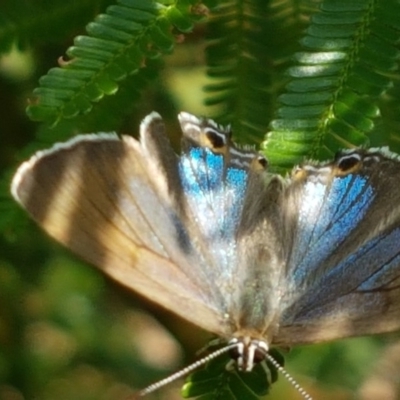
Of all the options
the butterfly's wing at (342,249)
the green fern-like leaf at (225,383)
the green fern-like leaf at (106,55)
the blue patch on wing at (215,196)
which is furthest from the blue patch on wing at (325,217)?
the green fern-like leaf at (106,55)

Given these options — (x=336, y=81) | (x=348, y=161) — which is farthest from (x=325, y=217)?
(x=336, y=81)

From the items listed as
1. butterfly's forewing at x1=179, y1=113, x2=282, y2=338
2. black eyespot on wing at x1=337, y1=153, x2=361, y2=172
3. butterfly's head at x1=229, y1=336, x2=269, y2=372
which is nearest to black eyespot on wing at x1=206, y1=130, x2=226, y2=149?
butterfly's forewing at x1=179, y1=113, x2=282, y2=338

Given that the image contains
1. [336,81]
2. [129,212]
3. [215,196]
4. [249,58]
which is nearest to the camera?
[336,81]

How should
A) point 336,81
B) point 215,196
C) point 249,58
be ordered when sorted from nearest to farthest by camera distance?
1. point 336,81
2. point 215,196
3. point 249,58

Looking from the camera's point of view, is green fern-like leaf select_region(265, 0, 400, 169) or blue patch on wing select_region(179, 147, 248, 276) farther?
blue patch on wing select_region(179, 147, 248, 276)

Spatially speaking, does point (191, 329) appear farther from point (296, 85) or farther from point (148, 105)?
point (296, 85)

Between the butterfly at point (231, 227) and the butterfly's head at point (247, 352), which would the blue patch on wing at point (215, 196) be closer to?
the butterfly at point (231, 227)

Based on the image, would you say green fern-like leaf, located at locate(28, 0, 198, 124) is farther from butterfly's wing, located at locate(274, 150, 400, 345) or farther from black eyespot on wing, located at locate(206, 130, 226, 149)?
butterfly's wing, located at locate(274, 150, 400, 345)

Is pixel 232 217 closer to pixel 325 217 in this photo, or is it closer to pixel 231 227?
pixel 231 227
